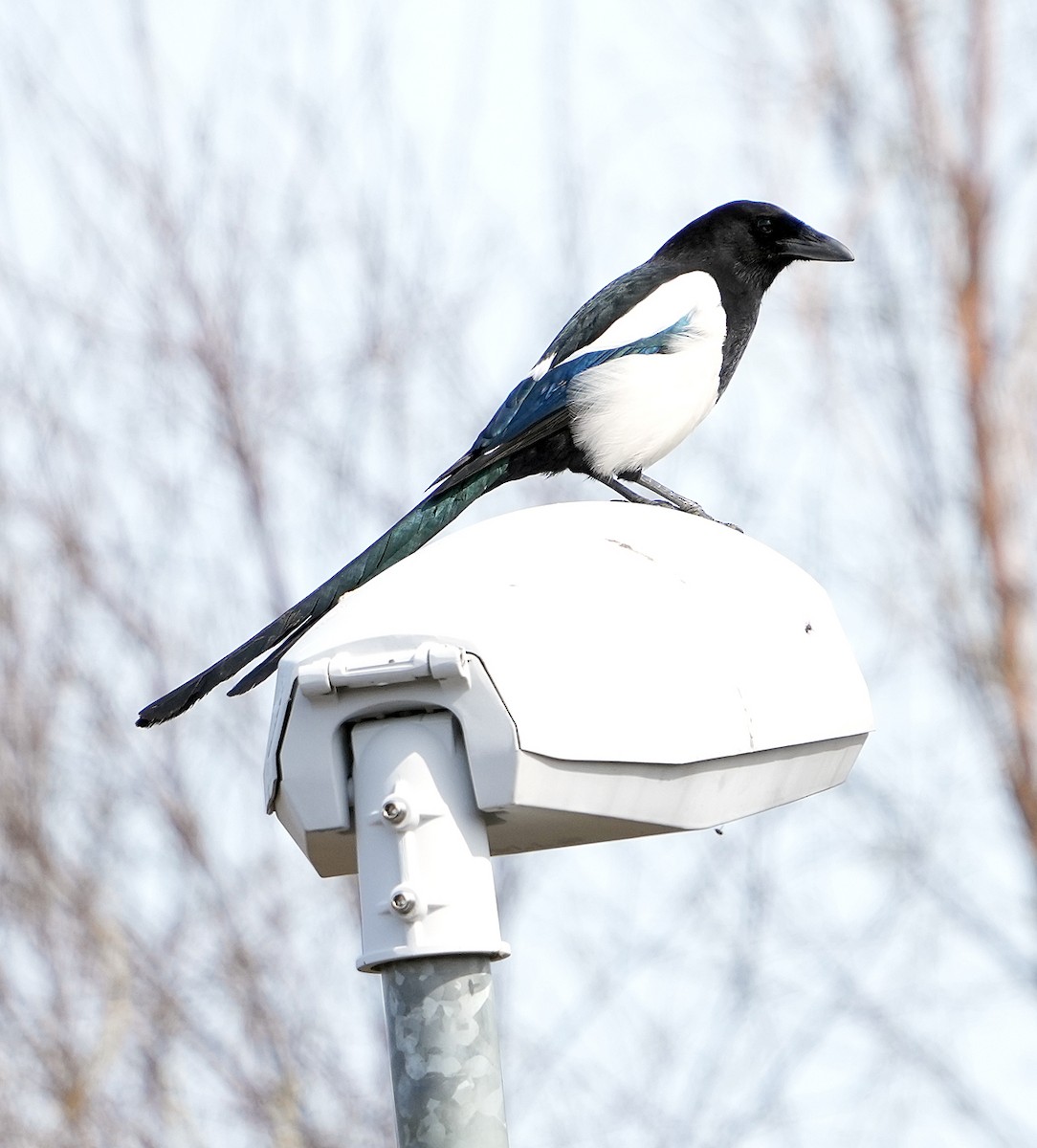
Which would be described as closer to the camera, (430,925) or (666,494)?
(430,925)

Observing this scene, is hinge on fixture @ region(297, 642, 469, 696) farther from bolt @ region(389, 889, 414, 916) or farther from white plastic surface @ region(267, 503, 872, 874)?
bolt @ region(389, 889, 414, 916)

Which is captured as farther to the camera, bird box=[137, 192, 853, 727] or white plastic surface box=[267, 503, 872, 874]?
bird box=[137, 192, 853, 727]

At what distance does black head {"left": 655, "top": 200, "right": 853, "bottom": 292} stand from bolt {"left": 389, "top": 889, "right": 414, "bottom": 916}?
10.8 ft

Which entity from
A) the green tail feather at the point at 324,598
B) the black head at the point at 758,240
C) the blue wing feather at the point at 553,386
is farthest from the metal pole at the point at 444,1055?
the black head at the point at 758,240

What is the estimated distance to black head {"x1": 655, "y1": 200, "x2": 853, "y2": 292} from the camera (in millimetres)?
4820

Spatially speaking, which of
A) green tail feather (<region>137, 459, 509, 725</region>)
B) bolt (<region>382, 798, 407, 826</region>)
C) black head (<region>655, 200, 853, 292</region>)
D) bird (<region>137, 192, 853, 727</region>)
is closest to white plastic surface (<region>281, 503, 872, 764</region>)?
bolt (<region>382, 798, 407, 826</region>)

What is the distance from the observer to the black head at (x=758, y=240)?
4.82 meters

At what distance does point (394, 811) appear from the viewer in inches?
67.2

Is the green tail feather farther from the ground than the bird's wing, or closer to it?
closer to it

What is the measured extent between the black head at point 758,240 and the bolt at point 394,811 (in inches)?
129

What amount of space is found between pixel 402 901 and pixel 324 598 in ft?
3.89

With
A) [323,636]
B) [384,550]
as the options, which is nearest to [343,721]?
[323,636]

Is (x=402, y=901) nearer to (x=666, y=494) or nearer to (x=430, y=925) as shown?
(x=430, y=925)

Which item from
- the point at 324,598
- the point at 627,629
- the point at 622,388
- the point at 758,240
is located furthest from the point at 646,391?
the point at 627,629
